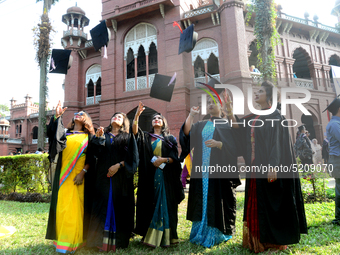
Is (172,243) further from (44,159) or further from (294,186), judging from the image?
(44,159)

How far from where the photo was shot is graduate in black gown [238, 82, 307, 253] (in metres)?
Answer: 2.66

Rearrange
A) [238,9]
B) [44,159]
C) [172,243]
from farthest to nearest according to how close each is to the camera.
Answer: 1. [238,9]
2. [44,159]
3. [172,243]

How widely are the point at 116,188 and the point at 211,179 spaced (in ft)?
4.50

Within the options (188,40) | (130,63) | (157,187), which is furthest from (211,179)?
(130,63)

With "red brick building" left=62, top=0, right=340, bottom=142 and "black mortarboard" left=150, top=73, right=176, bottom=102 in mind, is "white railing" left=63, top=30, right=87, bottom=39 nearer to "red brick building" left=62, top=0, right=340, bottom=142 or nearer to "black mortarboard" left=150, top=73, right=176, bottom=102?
"red brick building" left=62, top=0, right=340, bottom=142

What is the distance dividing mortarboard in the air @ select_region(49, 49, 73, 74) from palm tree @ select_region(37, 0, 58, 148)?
8442 millimetres

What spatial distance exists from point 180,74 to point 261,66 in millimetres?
4443

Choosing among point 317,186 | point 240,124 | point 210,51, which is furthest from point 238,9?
point 240,124

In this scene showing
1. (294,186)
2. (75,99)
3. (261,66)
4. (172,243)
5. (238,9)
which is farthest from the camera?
(75,99)

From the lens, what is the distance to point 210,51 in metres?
13.3

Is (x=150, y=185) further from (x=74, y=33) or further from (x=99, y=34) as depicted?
(x=74, y=33)

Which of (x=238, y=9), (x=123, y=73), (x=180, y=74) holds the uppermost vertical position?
(x=238, y=9)

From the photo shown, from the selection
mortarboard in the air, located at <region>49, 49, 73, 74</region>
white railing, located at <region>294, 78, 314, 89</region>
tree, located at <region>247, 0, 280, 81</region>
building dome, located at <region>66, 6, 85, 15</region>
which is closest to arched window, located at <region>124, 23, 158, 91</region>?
building dome, located at <region>66, 6, 85, 15</region>

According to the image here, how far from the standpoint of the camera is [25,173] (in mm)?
7680
